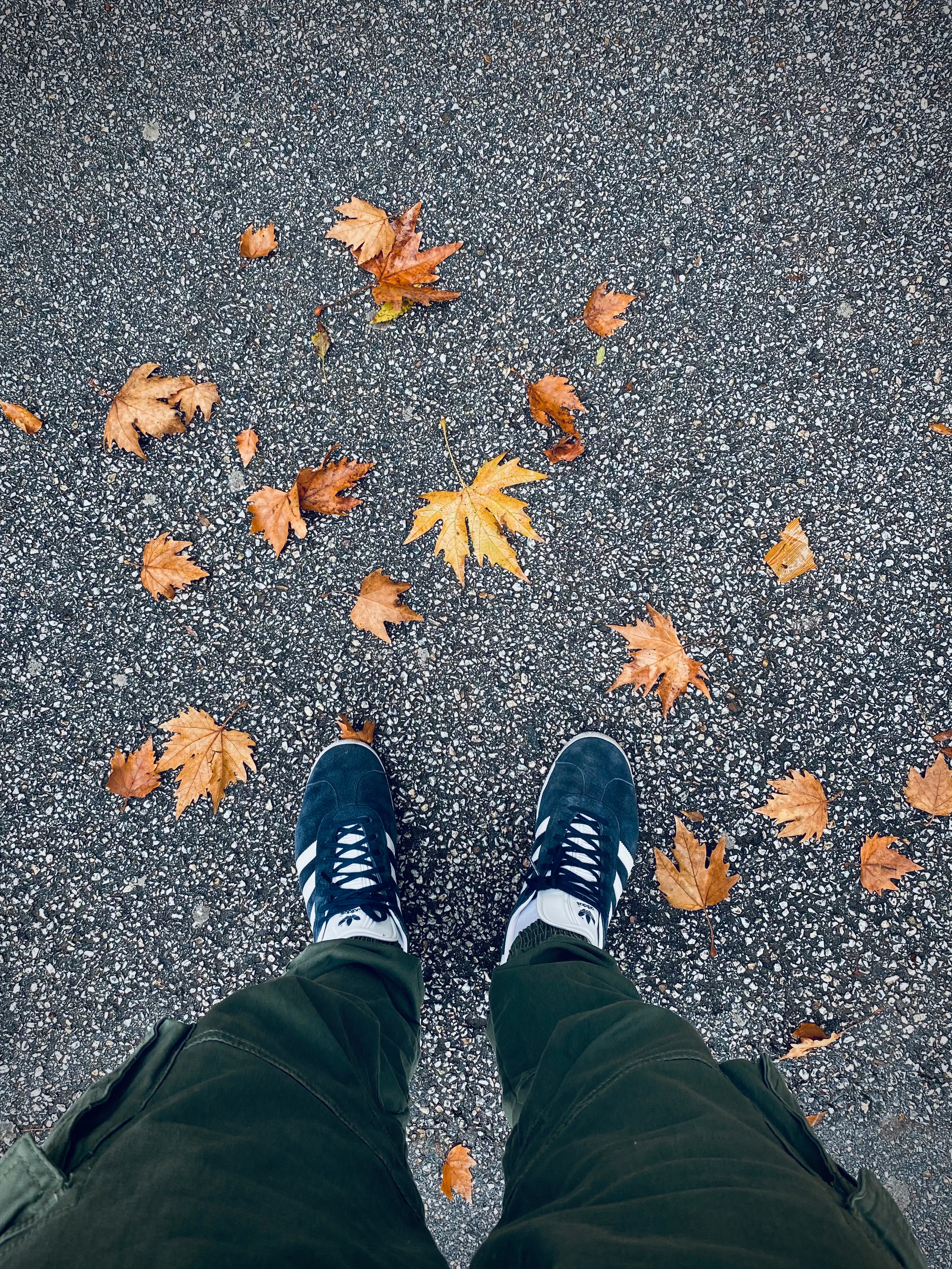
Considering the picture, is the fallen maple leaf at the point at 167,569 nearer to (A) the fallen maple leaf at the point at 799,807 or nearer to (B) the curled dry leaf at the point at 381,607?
(B) the curled dry leaf at the point at 381,607

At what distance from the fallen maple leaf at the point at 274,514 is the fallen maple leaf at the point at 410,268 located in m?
0.62

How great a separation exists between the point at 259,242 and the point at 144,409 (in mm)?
576

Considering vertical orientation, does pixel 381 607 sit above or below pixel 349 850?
above

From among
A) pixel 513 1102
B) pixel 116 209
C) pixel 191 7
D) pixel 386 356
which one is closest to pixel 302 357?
pixel 386 356

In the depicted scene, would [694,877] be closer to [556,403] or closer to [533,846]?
[533,846]

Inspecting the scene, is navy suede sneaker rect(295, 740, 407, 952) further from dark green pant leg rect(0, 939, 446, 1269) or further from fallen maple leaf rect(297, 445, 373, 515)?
fallen maple leaf rect(297, 445, 373, 515)

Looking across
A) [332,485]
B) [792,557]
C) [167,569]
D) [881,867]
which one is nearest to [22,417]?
[167,569]

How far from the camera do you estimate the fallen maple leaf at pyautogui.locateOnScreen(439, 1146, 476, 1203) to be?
1843 millimetres

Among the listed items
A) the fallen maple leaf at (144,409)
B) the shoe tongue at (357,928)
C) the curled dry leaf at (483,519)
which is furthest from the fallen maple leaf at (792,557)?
the fallen maple leaf at (144,409)

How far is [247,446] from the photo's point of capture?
194 centimetres

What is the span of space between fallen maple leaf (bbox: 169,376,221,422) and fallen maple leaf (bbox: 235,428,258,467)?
11cm

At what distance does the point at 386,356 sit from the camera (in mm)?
1940

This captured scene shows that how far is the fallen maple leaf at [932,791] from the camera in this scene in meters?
1.88

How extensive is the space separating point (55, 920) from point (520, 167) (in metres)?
2.49
